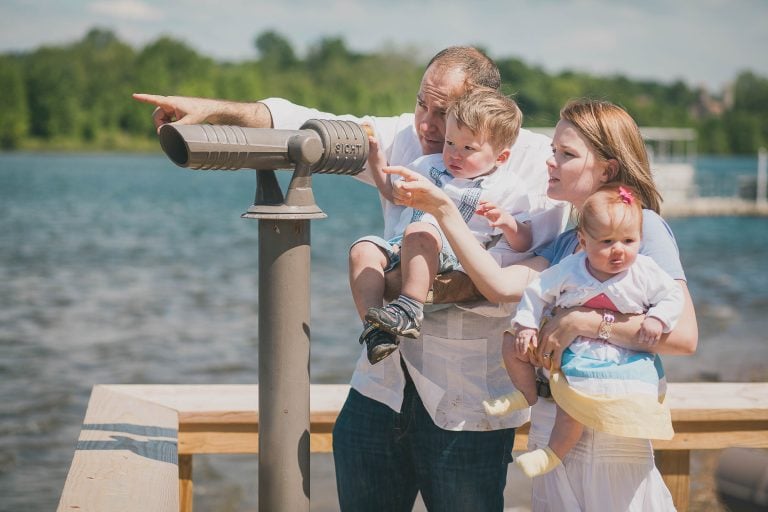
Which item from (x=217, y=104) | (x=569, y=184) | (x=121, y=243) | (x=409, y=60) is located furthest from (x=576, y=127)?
(x=409, y=60)

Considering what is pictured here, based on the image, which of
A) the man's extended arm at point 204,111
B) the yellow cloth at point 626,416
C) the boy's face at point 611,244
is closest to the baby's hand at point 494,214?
the boy's face at point 611,244

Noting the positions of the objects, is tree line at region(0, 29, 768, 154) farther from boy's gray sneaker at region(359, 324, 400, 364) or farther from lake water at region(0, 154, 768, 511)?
boy's gray sneaker at region(359, 324, 400, 364)

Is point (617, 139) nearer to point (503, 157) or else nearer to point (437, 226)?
point (503, 157)

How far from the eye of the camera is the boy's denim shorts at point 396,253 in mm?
2379

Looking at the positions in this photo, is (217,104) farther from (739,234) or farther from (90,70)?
(90,70)

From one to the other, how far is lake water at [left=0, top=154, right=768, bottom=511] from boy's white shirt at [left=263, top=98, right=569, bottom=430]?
380cm

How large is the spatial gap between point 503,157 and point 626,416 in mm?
772

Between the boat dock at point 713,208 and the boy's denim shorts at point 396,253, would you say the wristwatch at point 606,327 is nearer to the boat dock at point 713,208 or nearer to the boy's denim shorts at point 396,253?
the boy's denim shorts at point 396,253

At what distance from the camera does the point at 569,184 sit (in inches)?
89.2

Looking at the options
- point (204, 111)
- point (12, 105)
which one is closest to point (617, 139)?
point (204, 111)

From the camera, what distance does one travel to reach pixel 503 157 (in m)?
2.50

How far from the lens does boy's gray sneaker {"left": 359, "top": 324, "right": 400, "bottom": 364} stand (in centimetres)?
218

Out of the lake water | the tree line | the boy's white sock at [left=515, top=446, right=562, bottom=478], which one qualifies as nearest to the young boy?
the boy's white sock at [left=515, top=446, right=562, bottom=478]

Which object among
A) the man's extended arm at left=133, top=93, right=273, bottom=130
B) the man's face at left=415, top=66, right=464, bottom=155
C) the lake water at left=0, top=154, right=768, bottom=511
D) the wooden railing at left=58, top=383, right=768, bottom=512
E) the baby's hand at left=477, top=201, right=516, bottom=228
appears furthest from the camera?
the lake water at left=0, top=154, right=768, bottom=511
